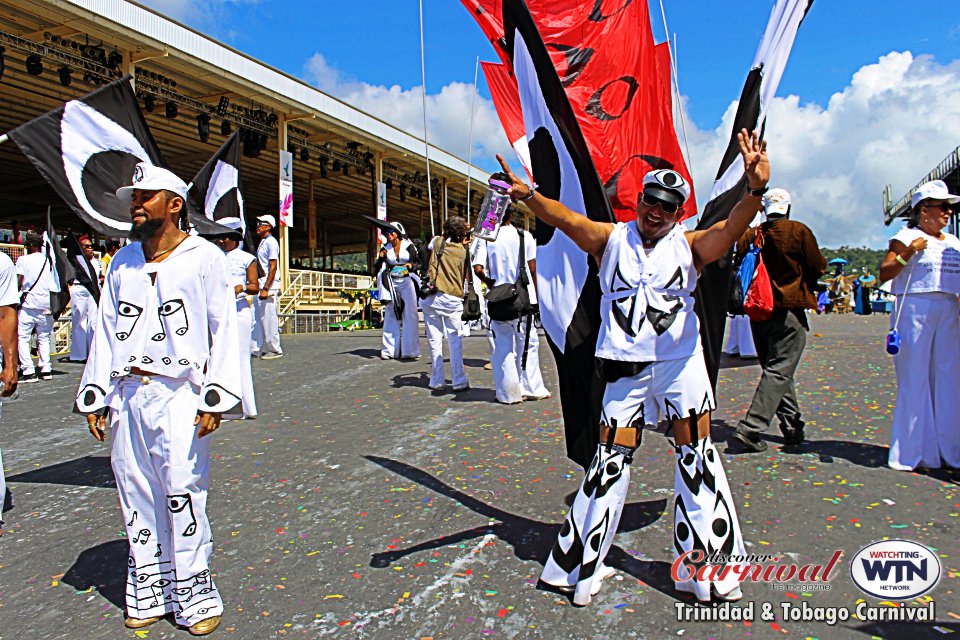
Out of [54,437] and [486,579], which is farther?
A: [54,437]

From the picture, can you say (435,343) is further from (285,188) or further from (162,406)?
(285,188)

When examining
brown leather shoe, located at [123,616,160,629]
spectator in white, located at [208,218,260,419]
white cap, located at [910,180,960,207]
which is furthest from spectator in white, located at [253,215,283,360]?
white cap, located at [910,180,960,207]

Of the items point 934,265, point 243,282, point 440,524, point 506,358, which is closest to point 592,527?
point 440,524

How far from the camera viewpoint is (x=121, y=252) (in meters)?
3.05

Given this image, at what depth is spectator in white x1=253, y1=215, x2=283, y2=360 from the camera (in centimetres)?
974

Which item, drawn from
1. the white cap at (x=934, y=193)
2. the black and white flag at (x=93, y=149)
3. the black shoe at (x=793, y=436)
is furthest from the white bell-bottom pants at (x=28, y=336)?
the white cap at (x=934, y=193)

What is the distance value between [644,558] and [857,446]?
290 cm

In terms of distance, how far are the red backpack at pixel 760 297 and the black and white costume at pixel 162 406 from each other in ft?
12.8

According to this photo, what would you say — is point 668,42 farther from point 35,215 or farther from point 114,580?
point 35,215

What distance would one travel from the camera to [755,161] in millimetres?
2748

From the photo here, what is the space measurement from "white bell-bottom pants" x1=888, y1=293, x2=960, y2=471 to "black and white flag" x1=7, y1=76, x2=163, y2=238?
5402 mm

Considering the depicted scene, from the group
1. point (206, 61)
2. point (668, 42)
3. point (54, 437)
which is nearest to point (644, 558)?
point (668, 42)

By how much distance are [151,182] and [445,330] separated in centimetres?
565

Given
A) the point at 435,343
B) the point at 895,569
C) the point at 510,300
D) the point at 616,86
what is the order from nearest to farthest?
the point at 895,569 → the point at 616,86 → the point at 510,300 → the point at 435,343
